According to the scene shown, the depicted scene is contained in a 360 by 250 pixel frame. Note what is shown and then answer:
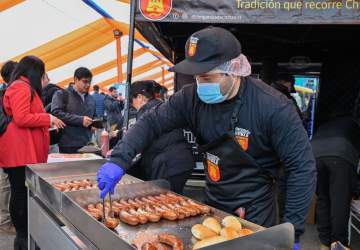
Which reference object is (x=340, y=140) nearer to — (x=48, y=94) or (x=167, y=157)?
(x=167, y=157)

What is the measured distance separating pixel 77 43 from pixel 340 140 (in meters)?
7.48

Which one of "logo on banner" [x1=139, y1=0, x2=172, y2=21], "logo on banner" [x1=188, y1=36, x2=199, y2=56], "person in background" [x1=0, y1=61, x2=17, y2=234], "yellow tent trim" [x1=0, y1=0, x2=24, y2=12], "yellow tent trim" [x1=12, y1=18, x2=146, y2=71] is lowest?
"person in background" [x1=0, y1=61, x2=17, y2=234]

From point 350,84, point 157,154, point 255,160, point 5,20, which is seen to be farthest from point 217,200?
point 5,20

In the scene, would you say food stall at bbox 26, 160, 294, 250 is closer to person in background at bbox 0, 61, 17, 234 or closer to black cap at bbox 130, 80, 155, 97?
black cap at bbox 130, 80, 155, 97

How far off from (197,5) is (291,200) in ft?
6.01

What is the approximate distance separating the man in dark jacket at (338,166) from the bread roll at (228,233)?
Result: 2133mm

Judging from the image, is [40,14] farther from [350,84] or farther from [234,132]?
[234,132]

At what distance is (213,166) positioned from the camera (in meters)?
1.93

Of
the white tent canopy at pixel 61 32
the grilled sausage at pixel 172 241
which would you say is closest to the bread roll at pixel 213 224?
the grilled sausage at pixel 172 241

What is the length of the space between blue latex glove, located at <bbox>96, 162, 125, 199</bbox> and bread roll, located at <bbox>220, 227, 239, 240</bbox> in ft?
2.04

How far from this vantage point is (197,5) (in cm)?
293

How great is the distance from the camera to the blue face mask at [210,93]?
1.79m

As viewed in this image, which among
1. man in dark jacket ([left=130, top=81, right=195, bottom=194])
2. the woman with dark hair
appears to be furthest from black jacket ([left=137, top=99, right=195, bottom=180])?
the woman with dark hair

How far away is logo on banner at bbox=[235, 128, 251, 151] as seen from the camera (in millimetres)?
1778
